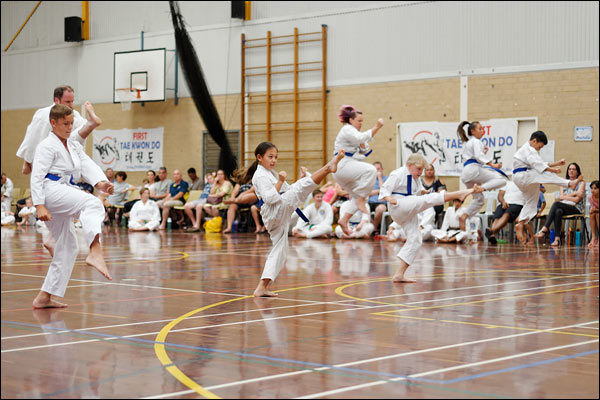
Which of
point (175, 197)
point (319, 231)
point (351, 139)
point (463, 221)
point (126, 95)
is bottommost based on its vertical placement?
point (319, 231)

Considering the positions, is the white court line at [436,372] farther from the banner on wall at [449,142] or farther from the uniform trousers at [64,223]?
the banner on wall at [449,142]

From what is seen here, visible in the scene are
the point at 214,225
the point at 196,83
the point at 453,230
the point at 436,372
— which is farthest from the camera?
the point at 196,83

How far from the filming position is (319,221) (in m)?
Answer: 16.1

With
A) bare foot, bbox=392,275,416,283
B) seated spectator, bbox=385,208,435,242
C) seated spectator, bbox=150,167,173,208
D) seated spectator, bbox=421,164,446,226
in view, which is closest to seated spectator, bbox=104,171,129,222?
seated spectator, bbox=150,167,173,208

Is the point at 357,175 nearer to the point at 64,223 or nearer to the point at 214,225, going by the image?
the point at 64,223

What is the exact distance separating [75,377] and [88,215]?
7.90 ft

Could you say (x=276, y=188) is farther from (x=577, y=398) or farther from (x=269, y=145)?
(x=577, y=398)

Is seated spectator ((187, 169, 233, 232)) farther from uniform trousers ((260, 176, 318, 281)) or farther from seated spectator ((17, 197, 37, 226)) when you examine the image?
uniform trousers ((260, 176, 318, 281))

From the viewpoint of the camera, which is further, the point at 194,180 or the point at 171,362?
the point at 194,180

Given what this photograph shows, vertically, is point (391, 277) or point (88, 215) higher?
point (88, 215)

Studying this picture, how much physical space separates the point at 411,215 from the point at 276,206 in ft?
5.80

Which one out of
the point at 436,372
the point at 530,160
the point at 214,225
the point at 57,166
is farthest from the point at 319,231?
the point at 436,372

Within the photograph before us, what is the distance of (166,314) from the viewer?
5.54m

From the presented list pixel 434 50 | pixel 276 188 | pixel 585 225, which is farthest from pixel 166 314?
pixel 434 50
